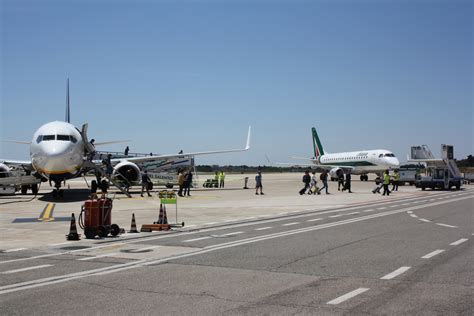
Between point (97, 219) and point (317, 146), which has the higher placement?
point (317, 146)

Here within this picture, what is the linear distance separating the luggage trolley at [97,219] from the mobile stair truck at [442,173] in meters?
33.5

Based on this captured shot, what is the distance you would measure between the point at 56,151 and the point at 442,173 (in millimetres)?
30967

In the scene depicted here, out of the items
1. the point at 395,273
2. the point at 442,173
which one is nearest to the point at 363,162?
the point at 442,173

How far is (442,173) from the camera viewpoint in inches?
1652

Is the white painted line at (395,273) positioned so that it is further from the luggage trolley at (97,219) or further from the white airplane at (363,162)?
the white airplane at (363,162)

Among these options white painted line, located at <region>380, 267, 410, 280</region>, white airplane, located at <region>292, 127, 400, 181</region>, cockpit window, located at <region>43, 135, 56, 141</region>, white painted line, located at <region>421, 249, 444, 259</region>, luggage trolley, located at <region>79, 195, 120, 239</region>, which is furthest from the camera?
white airplane, located at <region>292, 127, 400, 181</region>

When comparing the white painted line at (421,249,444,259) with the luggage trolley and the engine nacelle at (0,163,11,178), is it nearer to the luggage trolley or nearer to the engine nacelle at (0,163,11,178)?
the luggage trolley

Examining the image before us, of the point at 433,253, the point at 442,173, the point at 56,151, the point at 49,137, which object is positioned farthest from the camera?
the point at 442,173

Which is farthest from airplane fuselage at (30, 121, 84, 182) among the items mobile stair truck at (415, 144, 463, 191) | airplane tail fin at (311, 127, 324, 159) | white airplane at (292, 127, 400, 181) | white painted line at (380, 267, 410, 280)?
airplane tail fin at (311, 127, 324, 159)

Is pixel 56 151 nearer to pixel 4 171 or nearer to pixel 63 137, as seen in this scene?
pixel 63 137

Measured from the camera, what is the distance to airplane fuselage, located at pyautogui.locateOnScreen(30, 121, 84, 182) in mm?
25078

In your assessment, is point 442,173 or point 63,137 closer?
point 63,137

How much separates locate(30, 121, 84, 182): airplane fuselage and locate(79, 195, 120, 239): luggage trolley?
41.8 ft

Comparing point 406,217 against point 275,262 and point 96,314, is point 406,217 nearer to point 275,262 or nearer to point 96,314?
point 275,262
